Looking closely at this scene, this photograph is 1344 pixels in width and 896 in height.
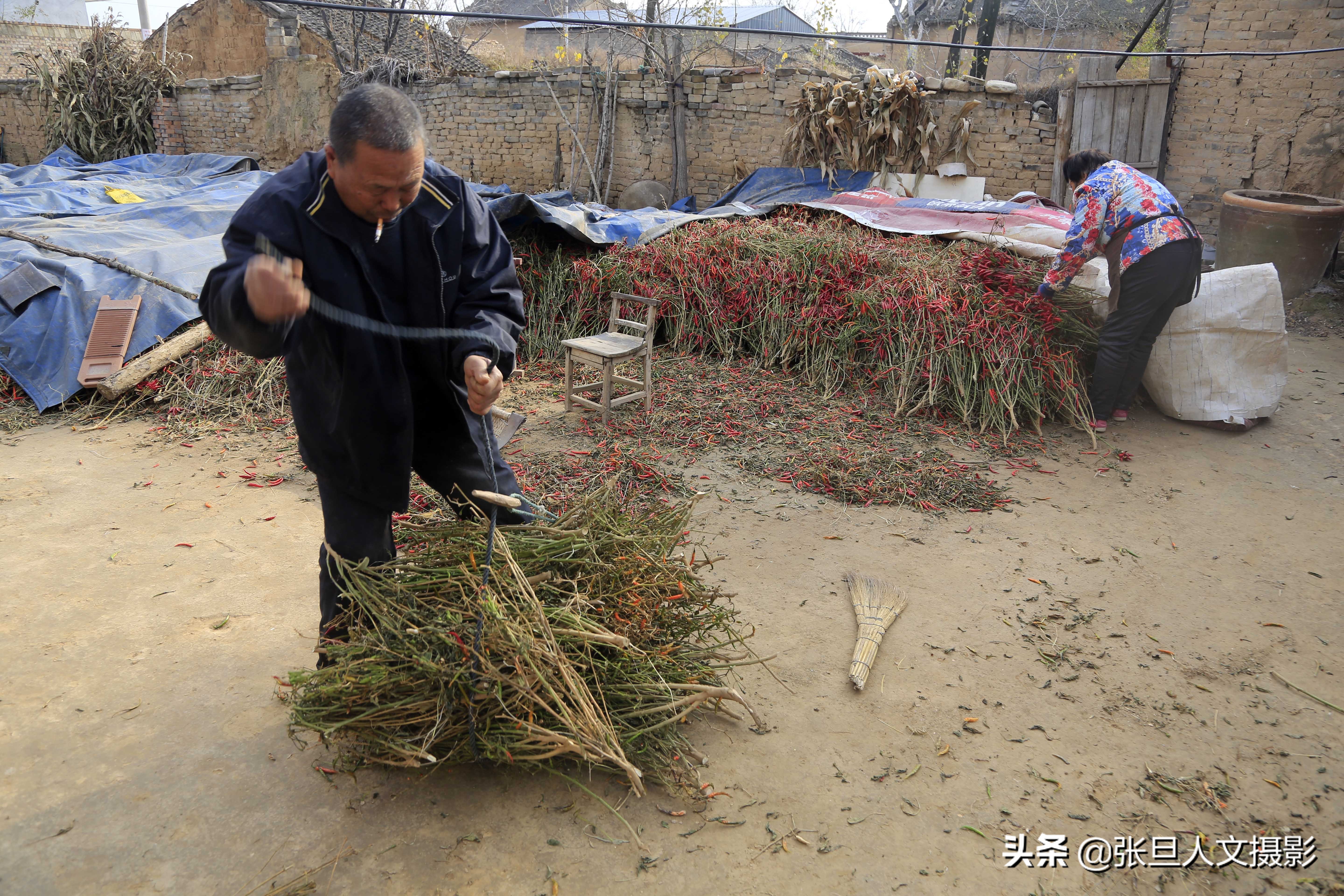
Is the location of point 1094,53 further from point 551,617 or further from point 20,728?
point 20,728

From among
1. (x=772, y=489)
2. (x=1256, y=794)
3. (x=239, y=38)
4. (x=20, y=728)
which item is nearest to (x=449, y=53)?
(x=239, y=38)

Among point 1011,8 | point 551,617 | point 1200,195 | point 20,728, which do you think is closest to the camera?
point 551,617

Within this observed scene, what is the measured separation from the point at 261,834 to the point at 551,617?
0.94 m

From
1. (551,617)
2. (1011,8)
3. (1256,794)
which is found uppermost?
(1011,8)

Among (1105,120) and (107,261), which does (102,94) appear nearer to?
(107,261)

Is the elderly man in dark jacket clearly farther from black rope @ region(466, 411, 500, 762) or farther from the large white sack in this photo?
the large white sack

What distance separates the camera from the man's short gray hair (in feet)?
5.68

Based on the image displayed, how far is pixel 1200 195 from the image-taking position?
8.37 meters

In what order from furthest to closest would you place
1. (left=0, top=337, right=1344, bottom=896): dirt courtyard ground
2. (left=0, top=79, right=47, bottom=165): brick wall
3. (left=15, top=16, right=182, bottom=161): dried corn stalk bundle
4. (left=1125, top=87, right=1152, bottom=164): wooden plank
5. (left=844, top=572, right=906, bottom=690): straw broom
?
(left=0, top=79, right=47, bottom=165): brick wall → (left=15, top=16, right=182, bottom=161): dried corn stalk bundle → (left=1125, top=87, right=1152, bottom=164): wooden plank → (left=844, top=572, right=906, bottom=690): straw broom → (left=0, top=337, right=1344, bottom=896): dirt courtyard ground

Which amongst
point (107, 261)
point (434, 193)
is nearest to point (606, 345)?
point (434, 193)

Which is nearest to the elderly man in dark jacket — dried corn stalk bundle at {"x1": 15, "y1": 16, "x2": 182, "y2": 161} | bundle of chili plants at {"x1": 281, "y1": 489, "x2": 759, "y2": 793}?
bundle of chili plants at {"x1": 281, "y1": 489, "x2": 759, "y2": 793}

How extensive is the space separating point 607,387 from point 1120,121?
22.7 feet

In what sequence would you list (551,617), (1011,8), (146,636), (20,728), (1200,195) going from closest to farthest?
(551,617) → (20,728) → (146,636) → (1200,195) → (1011,8)

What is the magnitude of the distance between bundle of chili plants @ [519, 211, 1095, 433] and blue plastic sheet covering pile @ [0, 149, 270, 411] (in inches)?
112
